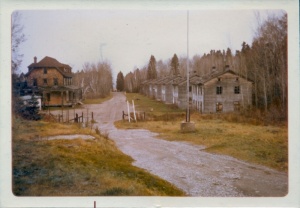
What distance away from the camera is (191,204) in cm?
314

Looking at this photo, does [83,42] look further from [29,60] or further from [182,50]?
[182,50]

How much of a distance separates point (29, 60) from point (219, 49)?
1.45m

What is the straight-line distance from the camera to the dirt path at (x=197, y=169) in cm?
315

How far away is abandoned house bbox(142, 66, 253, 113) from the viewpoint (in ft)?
10.7

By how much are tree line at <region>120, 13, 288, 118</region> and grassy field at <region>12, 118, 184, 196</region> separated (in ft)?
2.03

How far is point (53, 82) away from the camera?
331 cm

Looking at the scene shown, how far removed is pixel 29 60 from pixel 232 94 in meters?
1.59

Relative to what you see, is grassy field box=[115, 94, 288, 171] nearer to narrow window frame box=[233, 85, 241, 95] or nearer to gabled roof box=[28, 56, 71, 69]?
narrow window frame box=[233, 85, 241, 95]

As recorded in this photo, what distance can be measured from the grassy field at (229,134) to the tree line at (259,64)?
6.7 inches

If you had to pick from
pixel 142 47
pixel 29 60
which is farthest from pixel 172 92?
pixel 29 60

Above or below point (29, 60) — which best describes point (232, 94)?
below

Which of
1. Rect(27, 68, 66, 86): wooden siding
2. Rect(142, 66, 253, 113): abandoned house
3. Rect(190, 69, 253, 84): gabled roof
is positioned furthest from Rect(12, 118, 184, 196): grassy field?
Rect(190, 69, 253, 84): gabled roof

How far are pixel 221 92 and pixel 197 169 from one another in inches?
25.1

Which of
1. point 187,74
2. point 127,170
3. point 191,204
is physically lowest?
point 191,204
